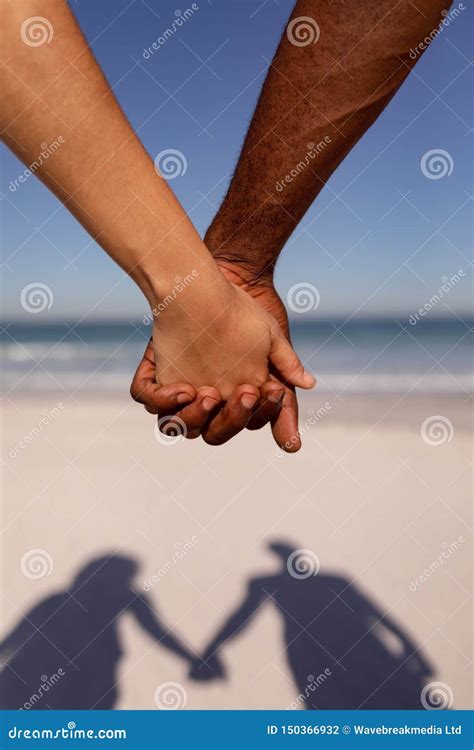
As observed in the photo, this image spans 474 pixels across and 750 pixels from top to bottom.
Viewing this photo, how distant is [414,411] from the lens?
25.3 ft

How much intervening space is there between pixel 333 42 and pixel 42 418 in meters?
6.40

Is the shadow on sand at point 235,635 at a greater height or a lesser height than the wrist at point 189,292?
lesser

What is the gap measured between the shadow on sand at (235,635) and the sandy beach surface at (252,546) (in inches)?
0.4

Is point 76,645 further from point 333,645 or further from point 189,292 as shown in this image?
point 189,292

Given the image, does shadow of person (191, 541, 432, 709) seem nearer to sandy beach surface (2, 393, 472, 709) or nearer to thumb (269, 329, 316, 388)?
sandy beach surface (2, 393, 472, 709)

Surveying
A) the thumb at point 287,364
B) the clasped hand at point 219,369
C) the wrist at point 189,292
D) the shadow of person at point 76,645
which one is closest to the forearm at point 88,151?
the wrist at point 189,292

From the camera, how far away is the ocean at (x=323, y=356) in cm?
1065

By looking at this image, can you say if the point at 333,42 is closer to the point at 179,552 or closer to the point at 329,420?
the point at 179,552

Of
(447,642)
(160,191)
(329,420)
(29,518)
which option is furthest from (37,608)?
(329,420)

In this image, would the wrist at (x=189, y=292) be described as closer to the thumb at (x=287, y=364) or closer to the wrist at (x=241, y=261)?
the thumb at (x=287, y=364)

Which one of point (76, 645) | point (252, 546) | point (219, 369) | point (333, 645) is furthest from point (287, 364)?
point (252, 546)

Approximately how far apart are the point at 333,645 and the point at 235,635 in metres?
→ 0.42

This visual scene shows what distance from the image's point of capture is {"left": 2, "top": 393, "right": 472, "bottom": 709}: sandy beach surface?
2787 mm

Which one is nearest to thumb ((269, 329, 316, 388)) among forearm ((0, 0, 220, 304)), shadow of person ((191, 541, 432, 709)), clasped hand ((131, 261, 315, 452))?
clasped hand ((131, 261, 315, 452))
